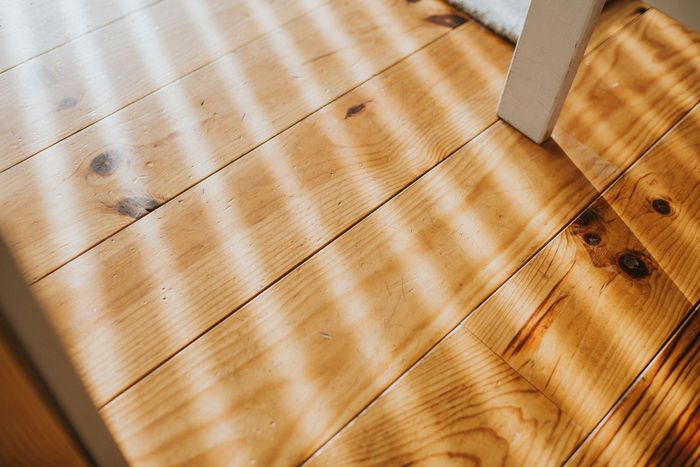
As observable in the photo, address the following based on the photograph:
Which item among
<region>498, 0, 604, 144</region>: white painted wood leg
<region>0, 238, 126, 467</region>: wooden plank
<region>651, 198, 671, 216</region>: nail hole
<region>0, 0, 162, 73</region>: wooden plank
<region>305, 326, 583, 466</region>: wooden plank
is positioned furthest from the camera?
<region>0, 0, 162, 73</region>: wooden plank

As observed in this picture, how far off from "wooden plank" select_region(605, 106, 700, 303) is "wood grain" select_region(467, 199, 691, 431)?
0.03 metres

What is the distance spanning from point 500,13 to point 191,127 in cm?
67

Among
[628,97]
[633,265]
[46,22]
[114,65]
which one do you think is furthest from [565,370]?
[46,22]

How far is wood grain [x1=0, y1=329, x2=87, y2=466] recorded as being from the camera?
44 cm

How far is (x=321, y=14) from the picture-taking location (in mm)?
1339

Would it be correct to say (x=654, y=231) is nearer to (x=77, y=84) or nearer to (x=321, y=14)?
(x=321, y=14)

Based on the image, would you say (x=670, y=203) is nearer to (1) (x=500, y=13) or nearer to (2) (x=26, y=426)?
(1) (x=500, y=13)

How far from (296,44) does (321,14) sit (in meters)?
0.11

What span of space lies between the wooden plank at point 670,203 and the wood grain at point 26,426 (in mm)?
867

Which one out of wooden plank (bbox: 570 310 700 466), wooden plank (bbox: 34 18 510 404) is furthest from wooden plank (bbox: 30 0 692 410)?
wooden plank (bbox: 570 310 700 466)

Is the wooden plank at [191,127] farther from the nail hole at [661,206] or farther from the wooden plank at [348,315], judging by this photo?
the nail hole at [661,206]

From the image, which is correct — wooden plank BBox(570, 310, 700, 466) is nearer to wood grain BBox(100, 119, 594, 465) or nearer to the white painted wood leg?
wood grain BBox(100, 119, 594, 465)

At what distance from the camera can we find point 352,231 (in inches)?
39.8

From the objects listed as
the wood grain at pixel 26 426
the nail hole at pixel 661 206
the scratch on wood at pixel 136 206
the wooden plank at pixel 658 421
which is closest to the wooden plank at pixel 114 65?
the scratch on wood at pixel 136 206
